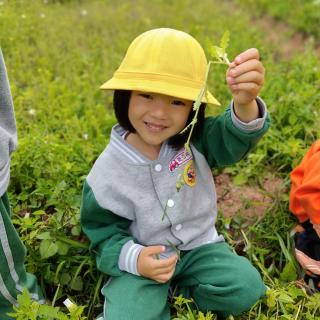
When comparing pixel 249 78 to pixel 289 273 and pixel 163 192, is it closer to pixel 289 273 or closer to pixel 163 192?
pixel 163 192

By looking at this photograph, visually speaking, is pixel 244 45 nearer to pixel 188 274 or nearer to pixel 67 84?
pixel 67 84

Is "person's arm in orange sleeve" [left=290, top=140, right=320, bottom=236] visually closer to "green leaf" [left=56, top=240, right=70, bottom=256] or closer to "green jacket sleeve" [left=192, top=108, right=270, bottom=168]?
"green jacket sleeve" [left=192, top=108, right=270, bottom=168]

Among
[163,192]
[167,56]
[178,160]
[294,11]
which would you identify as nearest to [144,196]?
[163,192]

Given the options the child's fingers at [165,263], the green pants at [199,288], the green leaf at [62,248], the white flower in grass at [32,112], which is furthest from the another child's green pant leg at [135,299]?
the white flower in grass at [32,112]

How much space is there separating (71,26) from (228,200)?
269 cm

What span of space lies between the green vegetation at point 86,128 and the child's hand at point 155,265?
0.16 m

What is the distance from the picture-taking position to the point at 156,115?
5.88 feet

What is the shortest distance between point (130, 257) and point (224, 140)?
23.5 inches

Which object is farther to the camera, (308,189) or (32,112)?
(32,112)

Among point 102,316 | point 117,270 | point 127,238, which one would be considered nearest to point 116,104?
point 127,238

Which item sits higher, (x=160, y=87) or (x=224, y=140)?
(x=160, y=87)

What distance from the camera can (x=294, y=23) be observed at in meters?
5.20

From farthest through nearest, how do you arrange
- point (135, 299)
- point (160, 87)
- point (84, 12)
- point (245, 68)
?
1. point (84, 12)
2. point (135, 299)
3. point (160, 87)
4. point (245, 68)

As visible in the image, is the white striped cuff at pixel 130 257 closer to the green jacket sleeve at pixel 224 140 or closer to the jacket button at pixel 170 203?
the jacket button at pixel 170 203
